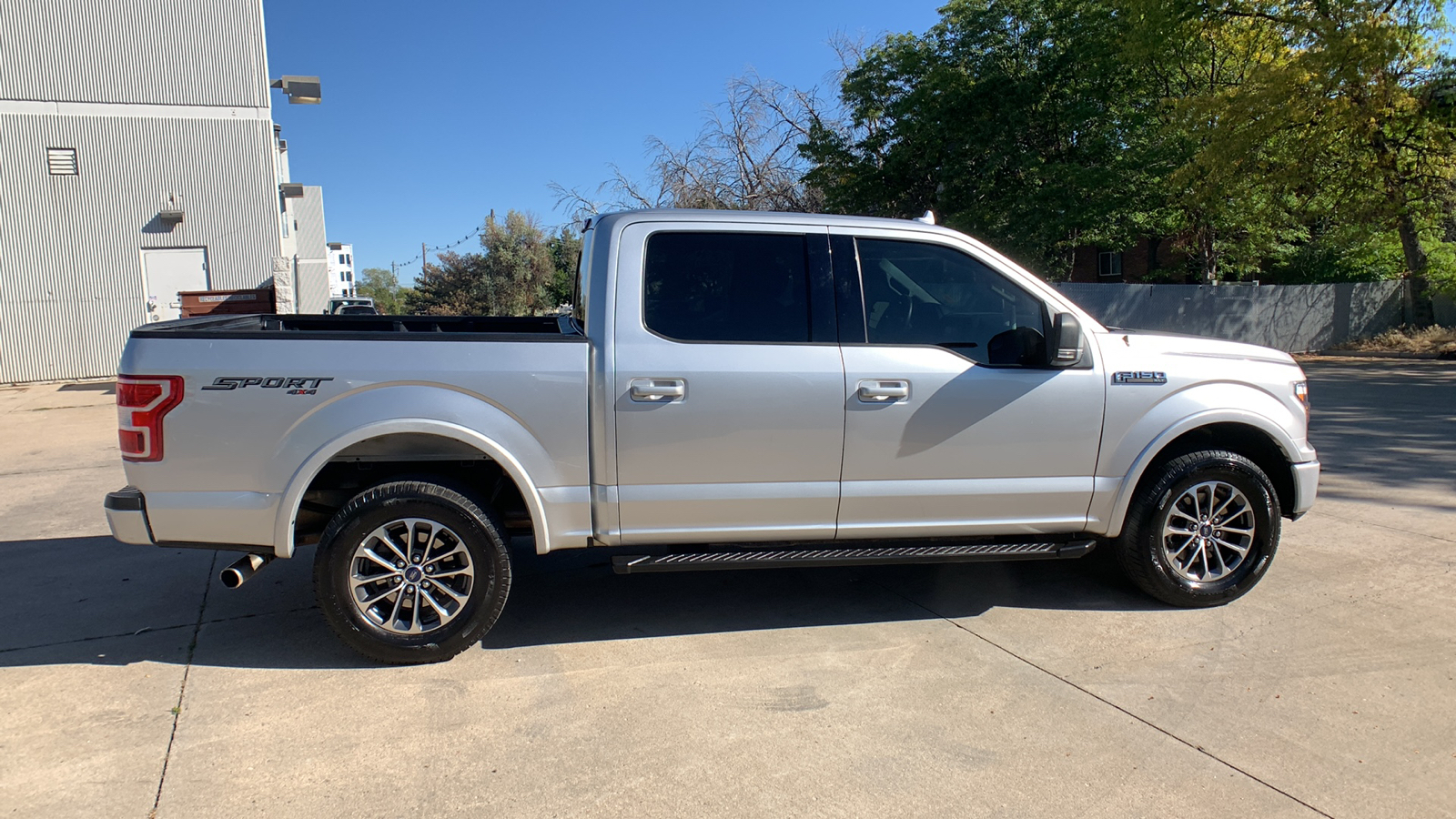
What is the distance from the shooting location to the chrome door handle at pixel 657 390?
4133mm

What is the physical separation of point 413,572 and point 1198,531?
12.7ft

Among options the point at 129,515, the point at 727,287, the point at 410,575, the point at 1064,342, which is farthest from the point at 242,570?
the point at 1064,342

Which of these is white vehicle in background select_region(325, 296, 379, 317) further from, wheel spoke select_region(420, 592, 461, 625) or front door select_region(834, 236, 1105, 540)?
front door select_region(834, 236, 1105, 540)

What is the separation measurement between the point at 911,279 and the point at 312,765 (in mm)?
3309

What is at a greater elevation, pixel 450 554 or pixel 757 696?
pixel 450 554

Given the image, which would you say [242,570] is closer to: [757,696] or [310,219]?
[757,696]

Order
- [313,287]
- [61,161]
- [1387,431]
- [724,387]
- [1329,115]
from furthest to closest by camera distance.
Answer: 1. [313,287]
2. [61,161]
3. [1329,115]
4. [1387,431]
5. [724,387]

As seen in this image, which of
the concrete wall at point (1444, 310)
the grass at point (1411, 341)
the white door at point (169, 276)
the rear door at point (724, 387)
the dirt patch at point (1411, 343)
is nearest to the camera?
the rear door at point (724, 387)

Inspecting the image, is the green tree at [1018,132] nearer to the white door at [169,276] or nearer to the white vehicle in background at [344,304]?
the white vehicle in background at [344,304]

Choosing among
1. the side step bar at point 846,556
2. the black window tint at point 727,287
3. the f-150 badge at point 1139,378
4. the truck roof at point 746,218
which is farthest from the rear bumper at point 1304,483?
the black window tint at point 727,287

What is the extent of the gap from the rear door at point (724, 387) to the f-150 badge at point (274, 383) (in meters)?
1.28

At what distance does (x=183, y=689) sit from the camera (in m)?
3.92

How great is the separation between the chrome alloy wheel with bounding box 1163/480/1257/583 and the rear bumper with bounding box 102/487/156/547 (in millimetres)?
4778

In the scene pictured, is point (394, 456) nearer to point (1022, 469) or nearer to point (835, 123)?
point (1022, 469)
